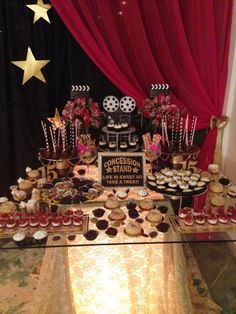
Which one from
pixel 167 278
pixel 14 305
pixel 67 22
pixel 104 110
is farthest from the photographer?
pixel 104 110

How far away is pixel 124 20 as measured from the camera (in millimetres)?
2213

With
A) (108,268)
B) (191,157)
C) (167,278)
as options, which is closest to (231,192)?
(191,157)

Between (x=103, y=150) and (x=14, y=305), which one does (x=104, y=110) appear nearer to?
(x=103, y=150)

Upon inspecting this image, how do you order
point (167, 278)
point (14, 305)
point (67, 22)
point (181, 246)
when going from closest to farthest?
point (181, 246) < point (167, 278) < point (14, 305) < point (67, 22)

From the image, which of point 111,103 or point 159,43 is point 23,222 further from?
point 159,43

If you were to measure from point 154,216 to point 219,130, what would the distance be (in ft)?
3.16

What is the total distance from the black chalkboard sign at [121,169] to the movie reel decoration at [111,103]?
468mm

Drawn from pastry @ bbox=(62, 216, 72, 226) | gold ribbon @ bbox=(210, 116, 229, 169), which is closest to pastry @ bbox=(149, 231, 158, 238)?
pastry @ bbox=(62, 216, 72, 226)

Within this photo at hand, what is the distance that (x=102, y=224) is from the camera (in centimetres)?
160

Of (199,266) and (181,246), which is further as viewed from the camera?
(199,266)

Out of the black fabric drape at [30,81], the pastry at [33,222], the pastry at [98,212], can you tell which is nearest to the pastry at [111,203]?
the pastry at [98,212]

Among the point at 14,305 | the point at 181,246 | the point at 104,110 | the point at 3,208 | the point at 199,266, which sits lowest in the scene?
the point at 14,305

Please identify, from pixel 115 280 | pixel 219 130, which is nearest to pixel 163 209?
pixel 115 280

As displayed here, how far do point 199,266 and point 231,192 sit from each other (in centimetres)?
46
